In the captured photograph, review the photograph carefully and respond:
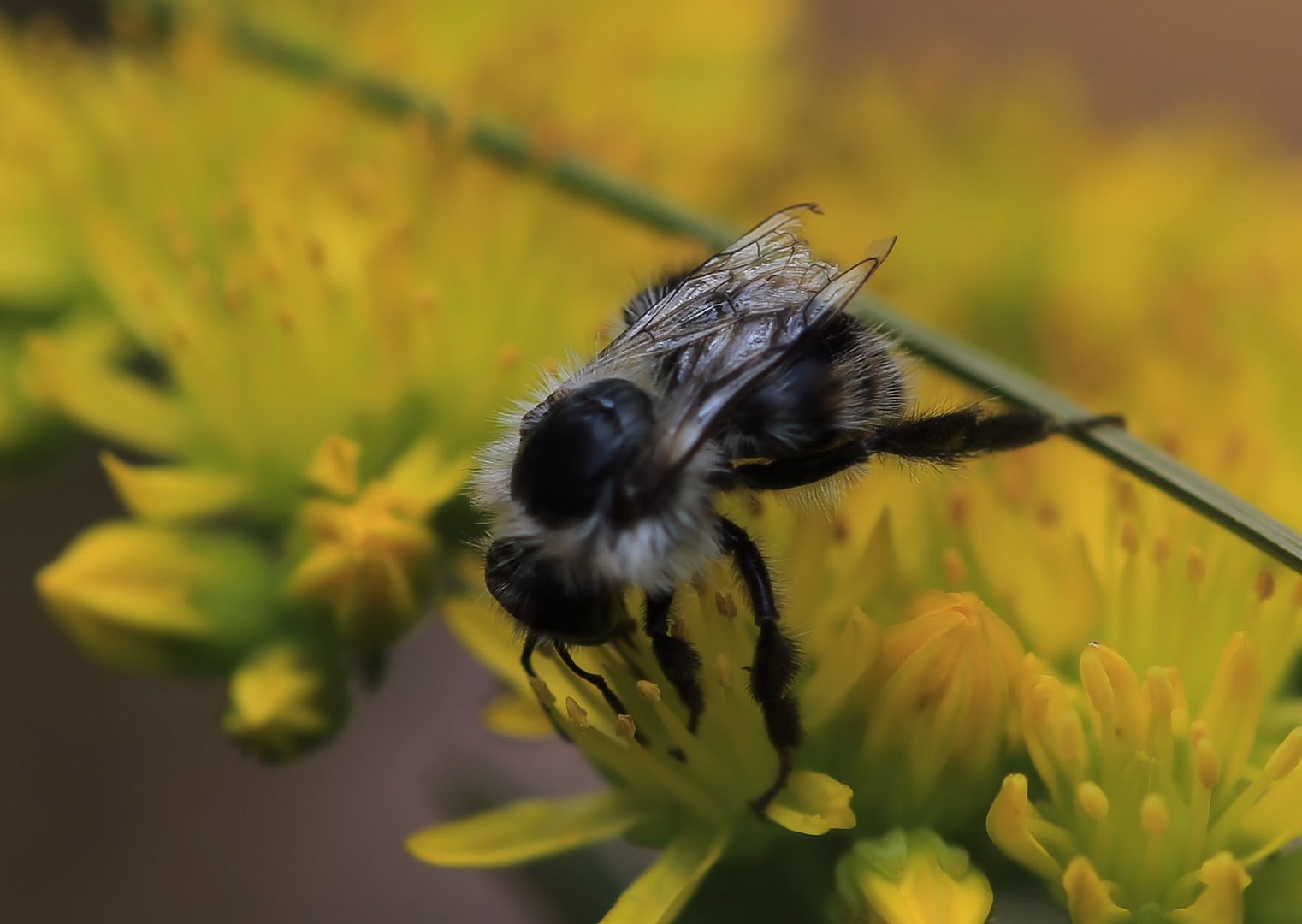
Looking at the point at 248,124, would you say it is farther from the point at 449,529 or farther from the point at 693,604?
the point at 693,604

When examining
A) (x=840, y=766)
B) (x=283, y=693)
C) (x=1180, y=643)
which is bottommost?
(x=283, y=693)

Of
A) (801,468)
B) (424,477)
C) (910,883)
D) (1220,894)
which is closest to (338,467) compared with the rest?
(424,477)

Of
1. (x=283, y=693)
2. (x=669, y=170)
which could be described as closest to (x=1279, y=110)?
(x=669, y=170)

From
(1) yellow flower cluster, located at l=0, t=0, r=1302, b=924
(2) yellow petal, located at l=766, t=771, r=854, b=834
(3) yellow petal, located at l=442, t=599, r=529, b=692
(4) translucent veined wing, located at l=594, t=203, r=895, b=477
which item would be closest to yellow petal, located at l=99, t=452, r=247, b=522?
(1) yellow flower cluster, located at l=0, t=0, r=1302, b=924

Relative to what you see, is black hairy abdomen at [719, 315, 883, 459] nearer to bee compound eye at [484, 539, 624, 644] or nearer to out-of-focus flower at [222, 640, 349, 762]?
bee compound eye at [484, 539, 624, 644]

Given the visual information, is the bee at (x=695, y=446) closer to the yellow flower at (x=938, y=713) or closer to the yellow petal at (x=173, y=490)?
the yellow flower at (x=938, y=713)

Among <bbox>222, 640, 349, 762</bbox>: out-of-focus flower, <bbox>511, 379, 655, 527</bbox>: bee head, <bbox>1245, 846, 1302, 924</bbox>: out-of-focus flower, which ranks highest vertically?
<bbox>511, 379, 655, 527</bbox>: bee head
